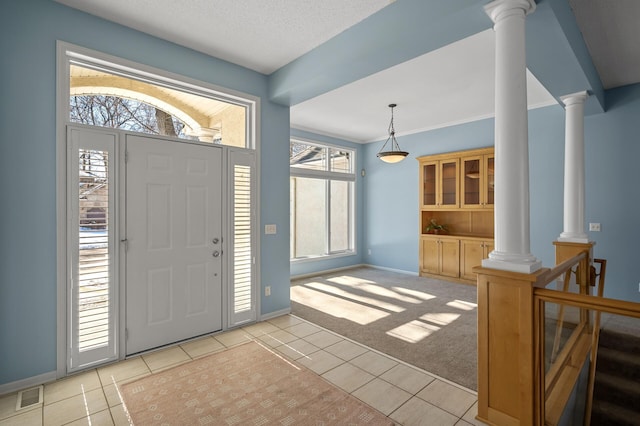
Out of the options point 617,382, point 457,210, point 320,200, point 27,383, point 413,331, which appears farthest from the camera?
point 320,200

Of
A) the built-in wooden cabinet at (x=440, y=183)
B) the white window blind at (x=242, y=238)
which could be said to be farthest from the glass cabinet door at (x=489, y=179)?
the white window blind at (x=242, y=238)

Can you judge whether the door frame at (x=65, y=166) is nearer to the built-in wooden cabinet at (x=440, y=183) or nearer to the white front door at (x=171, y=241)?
the white front door at (x=171, y=241)

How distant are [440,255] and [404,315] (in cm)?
235

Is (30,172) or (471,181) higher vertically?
(471,181)

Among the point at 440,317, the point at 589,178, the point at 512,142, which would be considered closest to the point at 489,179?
the point at 589,178

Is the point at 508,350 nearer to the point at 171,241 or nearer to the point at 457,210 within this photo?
the point at 171,241

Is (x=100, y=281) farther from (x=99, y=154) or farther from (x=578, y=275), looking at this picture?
(x=578, y=275)

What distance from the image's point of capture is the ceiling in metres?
2.60

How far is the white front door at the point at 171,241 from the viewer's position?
294 centimetres

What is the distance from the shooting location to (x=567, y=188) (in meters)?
3.82

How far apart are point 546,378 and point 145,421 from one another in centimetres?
256

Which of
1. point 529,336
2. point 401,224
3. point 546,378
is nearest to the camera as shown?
point 529,336

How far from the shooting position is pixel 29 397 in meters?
2.31

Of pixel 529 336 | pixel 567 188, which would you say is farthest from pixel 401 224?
pixel 529 336
